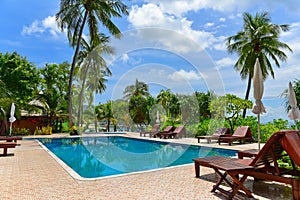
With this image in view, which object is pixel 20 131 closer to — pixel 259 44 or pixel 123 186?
pixel 123 186

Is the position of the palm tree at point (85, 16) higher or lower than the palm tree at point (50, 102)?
higher

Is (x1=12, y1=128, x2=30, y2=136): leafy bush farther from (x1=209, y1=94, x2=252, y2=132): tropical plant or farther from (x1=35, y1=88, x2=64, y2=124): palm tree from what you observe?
(x1=209, y1=94, x2=252, y2=132): tropical plant

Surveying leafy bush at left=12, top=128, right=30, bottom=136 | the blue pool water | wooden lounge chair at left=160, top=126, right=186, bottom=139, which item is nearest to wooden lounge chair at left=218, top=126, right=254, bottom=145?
the blue pool water

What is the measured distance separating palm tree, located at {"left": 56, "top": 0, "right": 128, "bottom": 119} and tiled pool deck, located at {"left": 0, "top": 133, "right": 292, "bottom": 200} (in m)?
14.8

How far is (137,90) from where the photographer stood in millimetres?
29672

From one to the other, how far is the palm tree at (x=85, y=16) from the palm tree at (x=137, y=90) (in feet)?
33.0

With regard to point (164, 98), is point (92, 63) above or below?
above

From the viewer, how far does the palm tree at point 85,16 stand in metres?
18.5

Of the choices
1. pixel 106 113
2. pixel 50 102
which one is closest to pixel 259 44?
pixel 106 113

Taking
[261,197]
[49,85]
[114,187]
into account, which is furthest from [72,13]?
[261,197]

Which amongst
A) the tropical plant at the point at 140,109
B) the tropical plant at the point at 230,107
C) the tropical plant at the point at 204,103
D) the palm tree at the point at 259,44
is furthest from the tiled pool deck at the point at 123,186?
the tropical plant at the point at 140,109

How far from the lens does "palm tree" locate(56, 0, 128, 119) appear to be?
18547mm

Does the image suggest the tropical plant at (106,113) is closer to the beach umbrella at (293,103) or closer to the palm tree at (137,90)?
the palm tree at (137,90)

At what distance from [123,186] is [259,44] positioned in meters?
17.5
